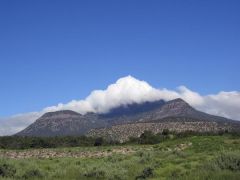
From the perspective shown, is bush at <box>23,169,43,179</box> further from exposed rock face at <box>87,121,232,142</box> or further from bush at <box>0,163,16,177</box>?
exposed rock face at <box>87,121,232,142</box>

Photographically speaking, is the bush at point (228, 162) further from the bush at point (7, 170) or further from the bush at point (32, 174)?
the bush at point (7, 170)

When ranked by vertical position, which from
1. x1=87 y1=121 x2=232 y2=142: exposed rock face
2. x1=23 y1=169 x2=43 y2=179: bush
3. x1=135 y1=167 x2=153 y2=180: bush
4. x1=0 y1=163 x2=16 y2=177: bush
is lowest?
x1=135 y1=167 x2=153 y2=180: bush

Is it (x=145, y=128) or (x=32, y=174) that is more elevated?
(x=145, y=128)

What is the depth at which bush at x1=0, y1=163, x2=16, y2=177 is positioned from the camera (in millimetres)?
21453

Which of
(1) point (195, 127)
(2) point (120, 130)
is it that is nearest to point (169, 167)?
(1) point (195, 127)

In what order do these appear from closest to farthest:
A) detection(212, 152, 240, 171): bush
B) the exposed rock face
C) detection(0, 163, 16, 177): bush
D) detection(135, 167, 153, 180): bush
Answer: detection(212, 152, 240, 171): bush → detection(0, 163, 16, 177): bush → detection(135, 167, 153, 180): bush → the exposed rock face

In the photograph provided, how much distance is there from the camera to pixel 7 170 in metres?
22.2

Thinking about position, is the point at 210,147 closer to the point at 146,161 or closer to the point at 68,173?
the point at 146,161

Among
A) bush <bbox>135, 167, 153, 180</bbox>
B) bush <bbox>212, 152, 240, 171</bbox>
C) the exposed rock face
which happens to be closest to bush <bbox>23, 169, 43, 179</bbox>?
bush <bbox>135, 167, 153, 180</bbox>

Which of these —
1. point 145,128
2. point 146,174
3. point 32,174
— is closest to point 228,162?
point 146,174

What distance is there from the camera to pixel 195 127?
427 feet

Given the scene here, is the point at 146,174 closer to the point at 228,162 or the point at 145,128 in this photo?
the point at 228,162

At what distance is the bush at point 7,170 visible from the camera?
21.5 meters

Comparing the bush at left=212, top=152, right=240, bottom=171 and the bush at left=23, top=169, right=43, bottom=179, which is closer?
the bush at left=212, top=152, right=240, bottom=171
